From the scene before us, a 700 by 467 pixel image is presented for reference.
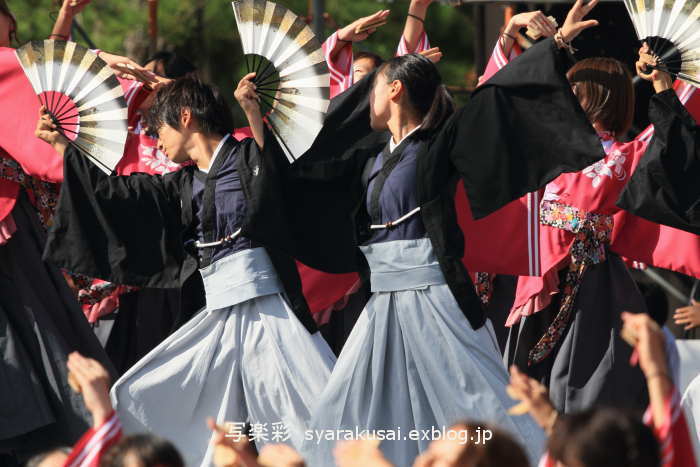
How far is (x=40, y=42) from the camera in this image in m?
4.81

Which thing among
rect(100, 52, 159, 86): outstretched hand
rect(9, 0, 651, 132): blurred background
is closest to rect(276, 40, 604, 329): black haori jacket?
rect(100, 52, 159, 86): outstretched hand

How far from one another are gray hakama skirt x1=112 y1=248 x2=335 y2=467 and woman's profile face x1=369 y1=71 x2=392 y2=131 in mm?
647

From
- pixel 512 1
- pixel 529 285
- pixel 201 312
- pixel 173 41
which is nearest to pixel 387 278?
pixel 201 312

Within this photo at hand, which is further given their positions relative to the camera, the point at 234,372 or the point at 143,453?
the point at 234,372

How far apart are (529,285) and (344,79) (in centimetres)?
132

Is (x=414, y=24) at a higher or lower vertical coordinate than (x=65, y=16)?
lower

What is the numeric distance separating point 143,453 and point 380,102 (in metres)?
2.11

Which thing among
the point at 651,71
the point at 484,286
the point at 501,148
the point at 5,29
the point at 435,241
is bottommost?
the point at 484,286

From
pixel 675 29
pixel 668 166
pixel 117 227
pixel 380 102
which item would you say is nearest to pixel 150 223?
pixel 117 227

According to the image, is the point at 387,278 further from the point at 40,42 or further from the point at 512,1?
the point at 512,1

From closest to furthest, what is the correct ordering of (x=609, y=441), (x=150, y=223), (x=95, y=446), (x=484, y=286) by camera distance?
(x=609, y=441) < (x=95, y=446) < (x=150, y=223) < (x=484, y=286)

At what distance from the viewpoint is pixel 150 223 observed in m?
4.81

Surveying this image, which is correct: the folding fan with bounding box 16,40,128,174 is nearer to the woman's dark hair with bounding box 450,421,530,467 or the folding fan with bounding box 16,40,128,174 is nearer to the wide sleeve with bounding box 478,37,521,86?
the wide sleeve with bounding box 478,37,521,86

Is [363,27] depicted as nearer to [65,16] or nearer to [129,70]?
[129,70]
